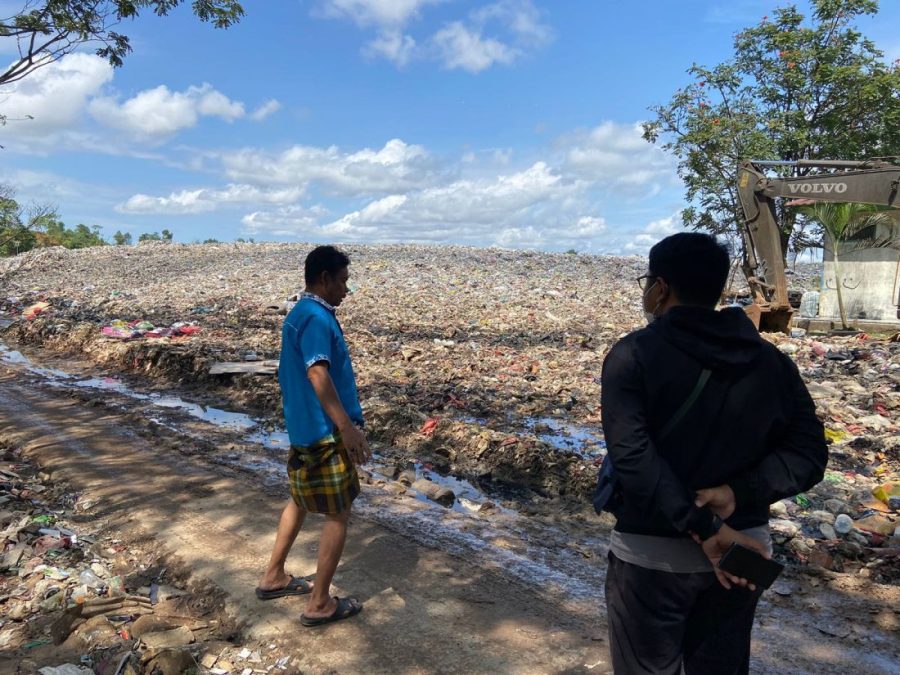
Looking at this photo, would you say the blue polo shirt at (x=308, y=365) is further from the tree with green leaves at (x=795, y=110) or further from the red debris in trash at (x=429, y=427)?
the tree with green leaves at (x=795, y=110)

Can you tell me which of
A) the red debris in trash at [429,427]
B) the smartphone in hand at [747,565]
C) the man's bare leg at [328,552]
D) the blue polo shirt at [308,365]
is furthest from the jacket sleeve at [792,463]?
the red debris in trash at [429,427]

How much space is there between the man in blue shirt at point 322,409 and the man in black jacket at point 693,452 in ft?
4.54

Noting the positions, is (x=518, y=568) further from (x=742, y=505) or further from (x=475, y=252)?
(x=475, y=252)

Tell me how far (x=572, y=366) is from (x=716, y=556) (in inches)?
291

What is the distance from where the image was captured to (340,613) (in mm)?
2977

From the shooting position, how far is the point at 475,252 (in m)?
24.3

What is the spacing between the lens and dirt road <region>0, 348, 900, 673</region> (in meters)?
2.80

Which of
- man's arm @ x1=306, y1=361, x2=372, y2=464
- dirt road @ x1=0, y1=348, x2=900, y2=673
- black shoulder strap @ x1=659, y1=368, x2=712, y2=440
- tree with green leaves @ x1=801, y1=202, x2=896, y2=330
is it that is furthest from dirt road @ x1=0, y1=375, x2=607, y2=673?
tree with green leaves @ x1=801, y1=202, x2=896, y2=330

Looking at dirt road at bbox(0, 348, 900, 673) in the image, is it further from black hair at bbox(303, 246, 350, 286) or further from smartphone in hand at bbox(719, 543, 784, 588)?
black hair at bbox(303, 246, 350, 286)

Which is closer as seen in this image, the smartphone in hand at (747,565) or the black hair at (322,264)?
the smartphone in hand at (747,565)

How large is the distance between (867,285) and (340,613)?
12487 mm

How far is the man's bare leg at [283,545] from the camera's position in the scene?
9.95 ft

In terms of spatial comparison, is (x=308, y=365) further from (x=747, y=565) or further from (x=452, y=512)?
(x=452, y=512)

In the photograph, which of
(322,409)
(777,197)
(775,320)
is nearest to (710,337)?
(322,409)
